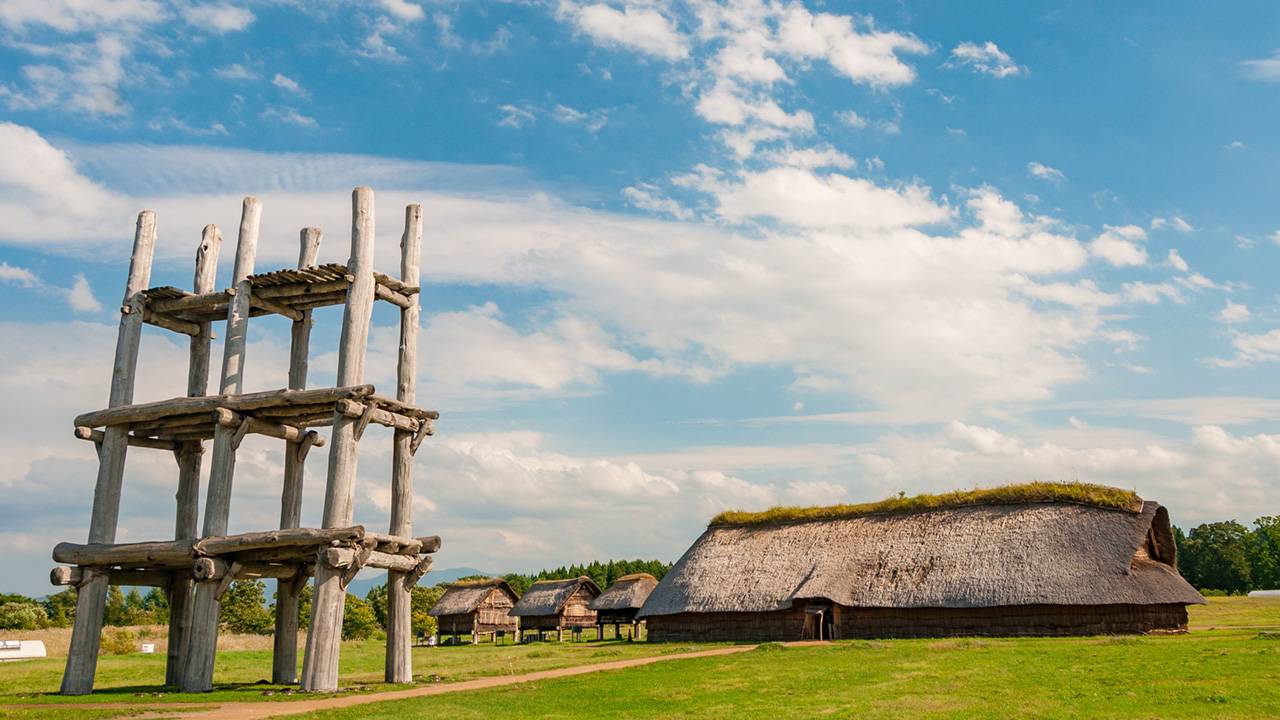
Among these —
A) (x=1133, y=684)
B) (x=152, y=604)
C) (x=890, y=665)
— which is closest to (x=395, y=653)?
(x=890, y=665)

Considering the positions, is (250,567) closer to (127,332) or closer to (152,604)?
(127,332)

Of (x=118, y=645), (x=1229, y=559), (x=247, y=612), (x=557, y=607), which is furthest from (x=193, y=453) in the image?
(x=1229, y=559)

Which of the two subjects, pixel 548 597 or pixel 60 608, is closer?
pixel 548 597

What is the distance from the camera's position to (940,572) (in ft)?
125

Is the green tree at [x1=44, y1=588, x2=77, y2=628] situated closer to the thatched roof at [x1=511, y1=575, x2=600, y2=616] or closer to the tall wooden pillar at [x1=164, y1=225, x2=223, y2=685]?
the thatched roof at [x1=511, y1=575, x2=600, y2=616]

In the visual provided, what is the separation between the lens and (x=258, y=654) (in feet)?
126

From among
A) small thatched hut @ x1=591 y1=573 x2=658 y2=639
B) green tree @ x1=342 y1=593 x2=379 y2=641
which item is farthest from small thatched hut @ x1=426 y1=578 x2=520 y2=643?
small thatched hut @ x1=591 y1=573 x2=658 y2=639

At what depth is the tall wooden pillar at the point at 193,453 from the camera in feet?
77.6

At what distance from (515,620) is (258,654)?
27.9 m

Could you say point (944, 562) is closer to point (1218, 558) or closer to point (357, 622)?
point (357, 622)

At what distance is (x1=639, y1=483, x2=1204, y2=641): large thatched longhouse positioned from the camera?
114ft

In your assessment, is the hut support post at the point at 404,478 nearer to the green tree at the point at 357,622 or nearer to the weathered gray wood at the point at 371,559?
the weathered gray wood at the point at 371,559

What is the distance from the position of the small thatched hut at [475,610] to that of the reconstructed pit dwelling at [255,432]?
3703 cm

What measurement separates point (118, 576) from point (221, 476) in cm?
420
